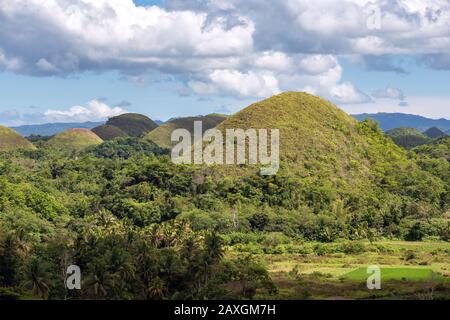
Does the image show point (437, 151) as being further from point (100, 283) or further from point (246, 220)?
point (100, 283)

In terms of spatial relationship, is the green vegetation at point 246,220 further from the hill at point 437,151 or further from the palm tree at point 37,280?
the hill at point 437,151

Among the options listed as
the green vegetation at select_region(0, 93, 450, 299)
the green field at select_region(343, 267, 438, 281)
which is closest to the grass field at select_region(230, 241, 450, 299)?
the green field at select_region(343, 267, 438, 281)

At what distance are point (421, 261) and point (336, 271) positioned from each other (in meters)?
9.82

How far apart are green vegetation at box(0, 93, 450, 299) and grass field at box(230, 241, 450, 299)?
182mm

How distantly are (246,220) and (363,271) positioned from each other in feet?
80.1

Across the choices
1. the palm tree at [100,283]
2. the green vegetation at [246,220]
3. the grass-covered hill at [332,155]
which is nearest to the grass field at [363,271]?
the green vegetation at [246,220]

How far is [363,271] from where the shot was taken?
62.4 m

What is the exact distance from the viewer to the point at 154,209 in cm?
8706

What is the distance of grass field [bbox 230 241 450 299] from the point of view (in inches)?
2067

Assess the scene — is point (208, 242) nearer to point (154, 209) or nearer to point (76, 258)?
point (76, 258)

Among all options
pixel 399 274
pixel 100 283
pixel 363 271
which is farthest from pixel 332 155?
pixel 100 283

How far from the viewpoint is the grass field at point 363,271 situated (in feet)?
172

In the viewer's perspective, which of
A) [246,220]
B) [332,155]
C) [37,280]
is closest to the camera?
[37,280]
